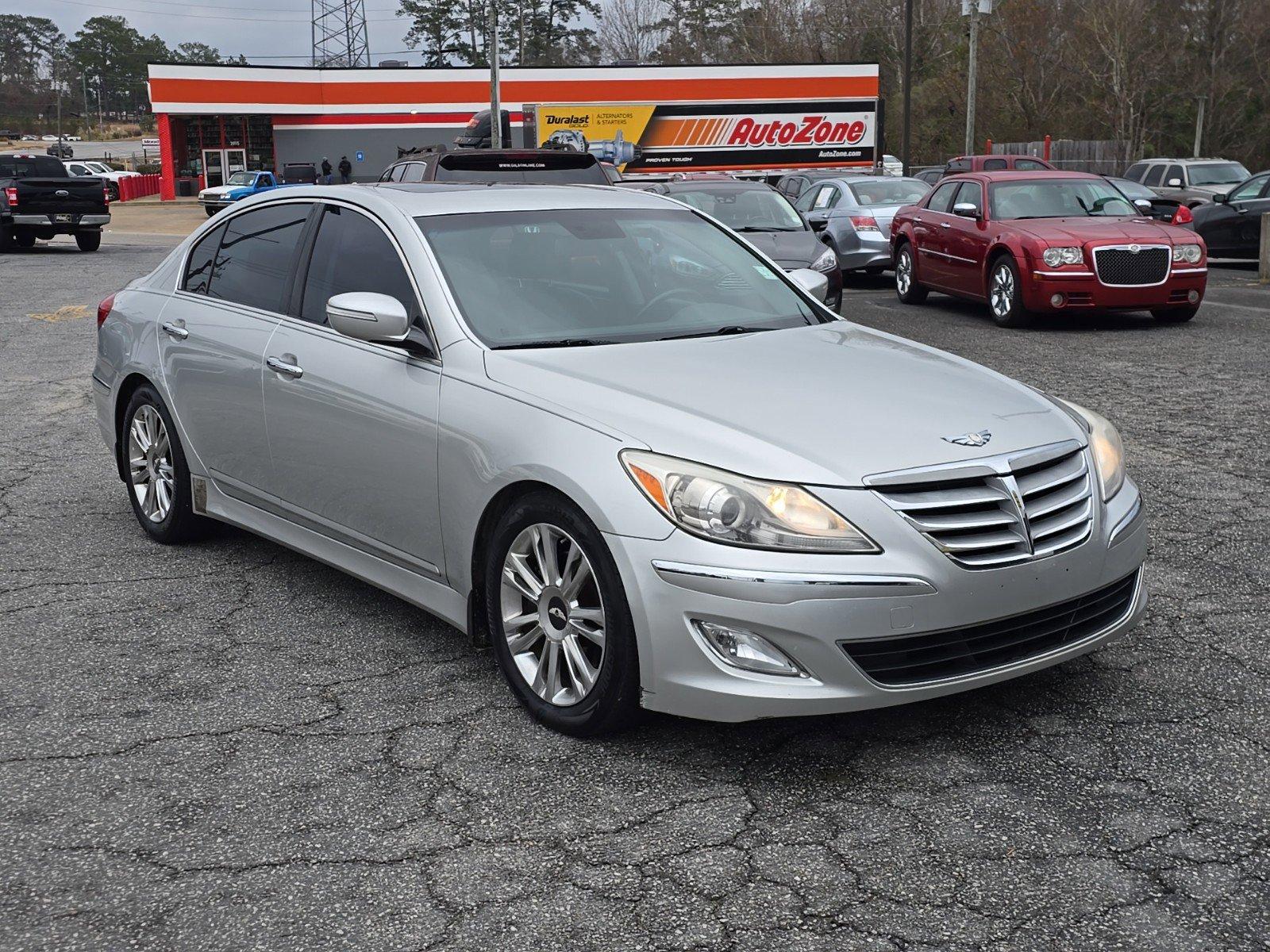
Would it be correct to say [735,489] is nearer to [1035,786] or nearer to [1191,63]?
[1035,786]

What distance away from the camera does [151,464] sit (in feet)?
19.7

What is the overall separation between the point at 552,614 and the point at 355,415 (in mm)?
1127

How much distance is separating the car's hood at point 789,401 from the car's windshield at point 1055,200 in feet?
33.0

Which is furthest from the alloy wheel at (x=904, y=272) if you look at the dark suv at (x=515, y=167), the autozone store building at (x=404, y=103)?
the autozone store building at (x=404, y=103)

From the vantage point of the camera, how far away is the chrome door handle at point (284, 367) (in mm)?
4812

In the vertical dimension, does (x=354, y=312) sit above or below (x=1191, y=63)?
below

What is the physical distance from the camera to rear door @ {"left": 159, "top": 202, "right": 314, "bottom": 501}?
513cm

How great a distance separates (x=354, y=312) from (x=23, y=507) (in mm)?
3301

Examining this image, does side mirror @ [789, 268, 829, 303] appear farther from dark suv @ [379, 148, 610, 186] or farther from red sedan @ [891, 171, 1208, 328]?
red sedan @ [891, 171, 1208, 328]

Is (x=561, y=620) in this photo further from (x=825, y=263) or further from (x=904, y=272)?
(x=904, y=272)

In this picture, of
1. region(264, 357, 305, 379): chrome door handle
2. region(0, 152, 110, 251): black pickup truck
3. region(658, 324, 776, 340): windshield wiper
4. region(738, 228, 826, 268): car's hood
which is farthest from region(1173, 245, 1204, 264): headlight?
region(0, 152, 110, 251): black pickup truck

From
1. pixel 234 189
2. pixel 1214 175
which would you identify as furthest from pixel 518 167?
pixel 234 189

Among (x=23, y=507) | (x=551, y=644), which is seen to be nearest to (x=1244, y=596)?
(x=551, y=644)

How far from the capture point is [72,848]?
3.30 meters
